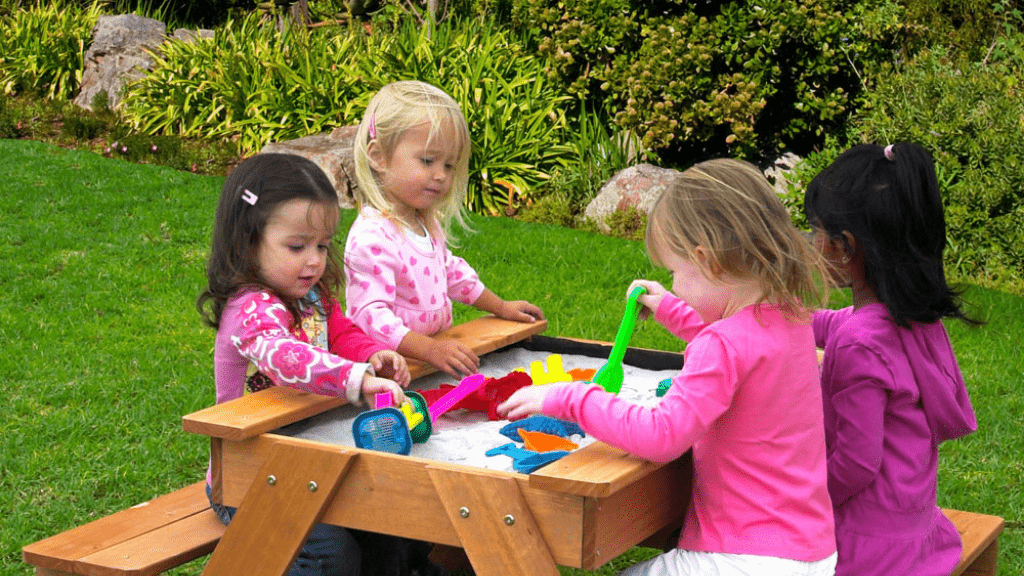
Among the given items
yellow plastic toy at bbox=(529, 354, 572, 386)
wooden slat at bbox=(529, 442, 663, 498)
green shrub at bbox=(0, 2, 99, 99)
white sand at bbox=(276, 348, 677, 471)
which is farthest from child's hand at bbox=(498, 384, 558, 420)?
green shrub at bbox=(0, 2, 99, 99)

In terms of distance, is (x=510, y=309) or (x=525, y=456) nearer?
(x=525, y=456)

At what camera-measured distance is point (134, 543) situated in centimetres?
272

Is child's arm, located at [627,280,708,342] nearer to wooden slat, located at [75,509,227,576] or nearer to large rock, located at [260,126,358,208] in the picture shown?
wooden slat, located at [75,509,227,576]

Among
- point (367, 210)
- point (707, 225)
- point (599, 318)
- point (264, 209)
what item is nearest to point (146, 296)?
point (599, 318)

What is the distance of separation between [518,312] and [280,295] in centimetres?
112

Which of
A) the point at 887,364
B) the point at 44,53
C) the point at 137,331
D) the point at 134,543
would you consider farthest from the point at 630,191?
the point at 44,53

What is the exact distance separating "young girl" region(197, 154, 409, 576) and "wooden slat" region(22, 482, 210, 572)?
0.16 m

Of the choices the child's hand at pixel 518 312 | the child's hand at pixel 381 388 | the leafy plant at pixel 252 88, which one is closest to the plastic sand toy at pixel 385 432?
the child's hand at pixel 381 388

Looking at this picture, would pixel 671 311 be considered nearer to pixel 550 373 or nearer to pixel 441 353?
pixel 550 373

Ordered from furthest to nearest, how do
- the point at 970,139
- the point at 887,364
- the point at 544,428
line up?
the point at 970,139 < the point at 544,428 < the point at 887,364

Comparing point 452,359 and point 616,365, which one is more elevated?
point 616,365

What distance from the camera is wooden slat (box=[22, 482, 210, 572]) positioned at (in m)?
2.66

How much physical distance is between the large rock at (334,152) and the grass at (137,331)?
509 millimetres

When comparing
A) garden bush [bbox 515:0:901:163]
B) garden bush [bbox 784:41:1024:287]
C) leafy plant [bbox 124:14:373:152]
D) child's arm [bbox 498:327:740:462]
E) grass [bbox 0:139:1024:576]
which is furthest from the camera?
leafy plant [bbox 124:14:373:152]
